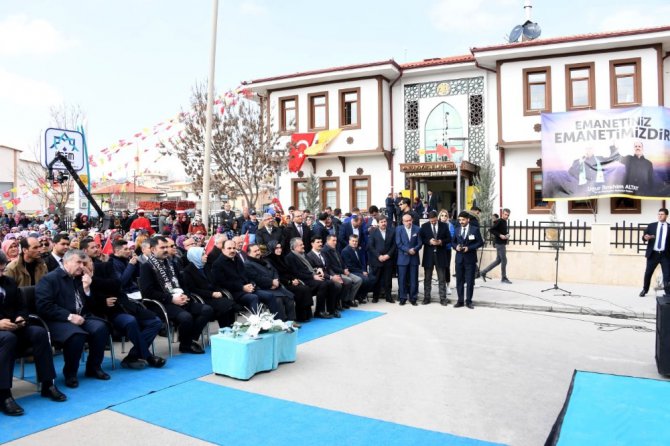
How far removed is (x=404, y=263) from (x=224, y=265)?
188 inches

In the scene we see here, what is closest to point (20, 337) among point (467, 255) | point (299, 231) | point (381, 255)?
point (299, 231)

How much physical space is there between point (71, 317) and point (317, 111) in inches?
748

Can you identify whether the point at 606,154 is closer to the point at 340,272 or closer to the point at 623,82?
the point at 623,82

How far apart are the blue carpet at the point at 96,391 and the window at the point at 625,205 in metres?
16.6

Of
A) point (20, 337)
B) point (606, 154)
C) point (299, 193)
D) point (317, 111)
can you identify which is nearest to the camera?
point (20, 337)


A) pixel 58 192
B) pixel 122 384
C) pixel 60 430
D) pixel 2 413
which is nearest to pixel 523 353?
pixel 122 384

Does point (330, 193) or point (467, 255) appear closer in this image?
point (467, 255)

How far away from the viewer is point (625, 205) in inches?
758

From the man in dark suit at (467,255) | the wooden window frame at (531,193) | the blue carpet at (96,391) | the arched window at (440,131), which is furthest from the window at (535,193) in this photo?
the blue carpet at (96,391)

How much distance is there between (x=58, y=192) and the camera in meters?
28.4

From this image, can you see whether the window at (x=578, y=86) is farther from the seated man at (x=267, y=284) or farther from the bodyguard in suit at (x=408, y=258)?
the seated man at (x=267, y=284)

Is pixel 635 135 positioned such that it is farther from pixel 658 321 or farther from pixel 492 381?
pixel 492 381

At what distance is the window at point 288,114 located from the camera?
2436cm

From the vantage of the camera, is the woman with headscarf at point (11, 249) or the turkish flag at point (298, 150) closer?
the woman with headscarf at point (11, 249)
